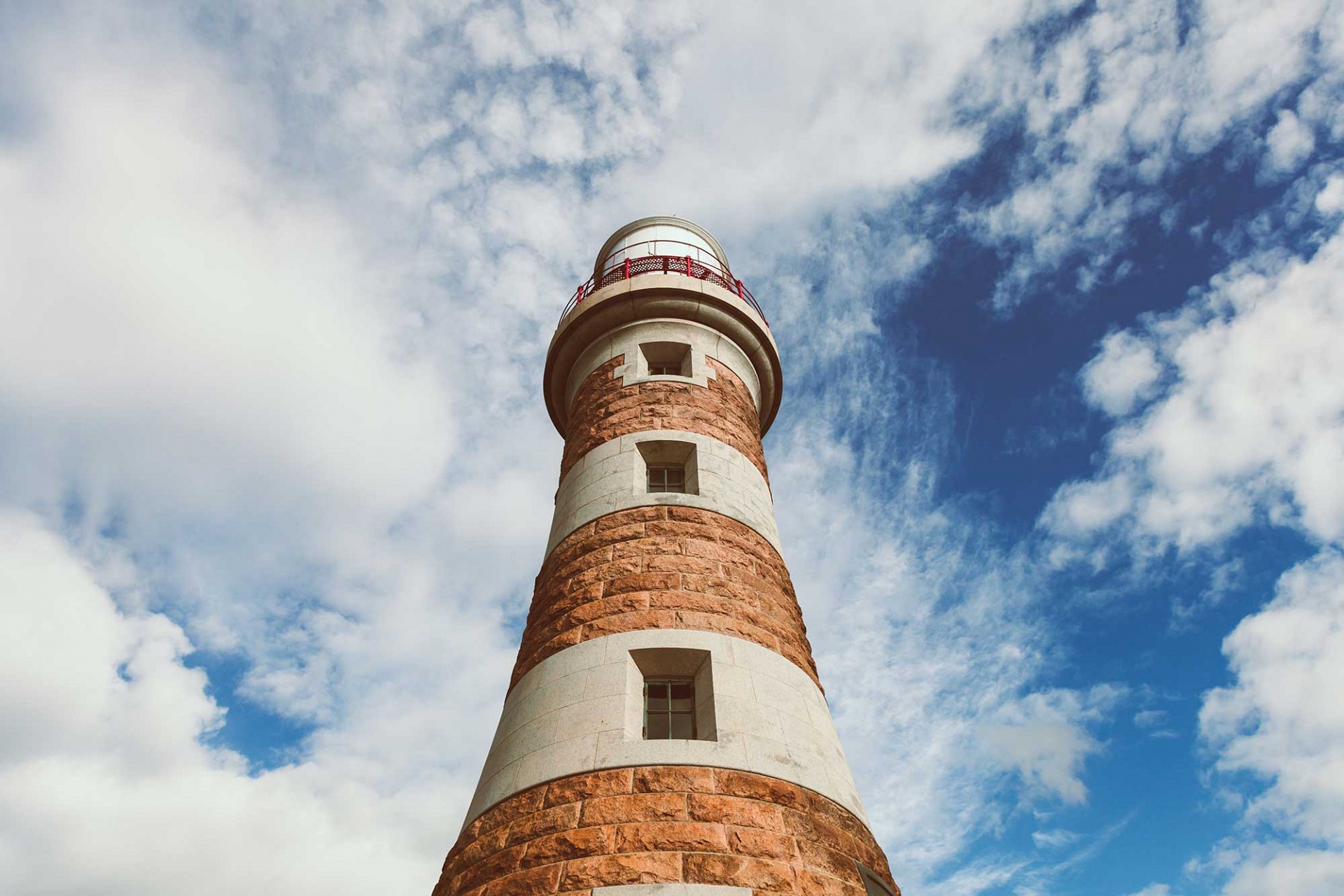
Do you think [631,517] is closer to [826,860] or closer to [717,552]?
[717,552]

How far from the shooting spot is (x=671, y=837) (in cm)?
657

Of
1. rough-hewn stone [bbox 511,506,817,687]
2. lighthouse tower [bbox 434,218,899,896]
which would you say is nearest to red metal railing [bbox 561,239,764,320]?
lighthouse tower [bbox 434,218,899,896]

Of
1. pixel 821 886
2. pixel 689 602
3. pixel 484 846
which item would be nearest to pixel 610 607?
pixel 689 602

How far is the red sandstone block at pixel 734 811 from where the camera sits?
6754 mm

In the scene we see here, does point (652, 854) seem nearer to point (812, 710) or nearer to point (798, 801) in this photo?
point (798, 801)

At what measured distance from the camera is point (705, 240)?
17891mm

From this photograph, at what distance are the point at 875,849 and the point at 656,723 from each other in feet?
7.90

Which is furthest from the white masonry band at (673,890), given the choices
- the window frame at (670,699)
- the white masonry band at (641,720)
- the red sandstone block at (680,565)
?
the red sandstone block at (680,565)

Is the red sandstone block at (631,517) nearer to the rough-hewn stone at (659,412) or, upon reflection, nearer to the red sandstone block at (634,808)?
the rough-hewn stone at (659,412)

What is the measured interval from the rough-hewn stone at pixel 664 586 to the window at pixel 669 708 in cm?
60

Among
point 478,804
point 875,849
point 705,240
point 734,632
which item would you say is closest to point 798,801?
point 875,849

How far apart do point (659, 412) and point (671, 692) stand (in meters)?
4.48

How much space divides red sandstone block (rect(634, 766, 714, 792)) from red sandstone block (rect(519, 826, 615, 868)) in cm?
48

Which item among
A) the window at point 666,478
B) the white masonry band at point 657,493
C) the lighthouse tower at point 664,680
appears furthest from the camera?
the window at point 666,478
